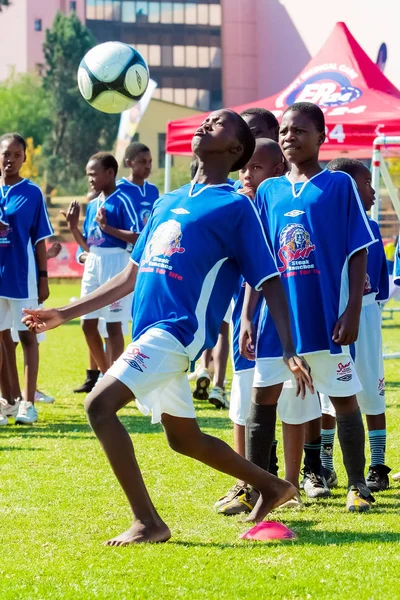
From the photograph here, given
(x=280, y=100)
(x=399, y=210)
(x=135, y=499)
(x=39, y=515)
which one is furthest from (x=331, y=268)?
(x=280, y=100)

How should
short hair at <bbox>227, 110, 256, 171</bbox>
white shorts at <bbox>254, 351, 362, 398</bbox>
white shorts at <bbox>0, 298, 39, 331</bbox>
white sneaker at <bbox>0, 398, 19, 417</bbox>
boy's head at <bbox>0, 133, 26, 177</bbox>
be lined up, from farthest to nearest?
white sneaker at <bbox>0, 398, 19, 417</bbox>
white shorts at <bbox>0, 298, 39, 331</bbox>
boy's head at <bbox>0, 133, 26, 177</bbox>
white shorts at <bbox>254, 351, 362, 398</bbox>
short hair at <bbox>227, 110, 256, 171</bbox>

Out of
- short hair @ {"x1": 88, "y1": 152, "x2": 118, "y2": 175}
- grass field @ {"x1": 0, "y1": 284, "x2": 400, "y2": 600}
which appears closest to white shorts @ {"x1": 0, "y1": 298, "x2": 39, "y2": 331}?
grass field @ {"x1": 0, "y1": 284, "x2": 400, "y2": 600}

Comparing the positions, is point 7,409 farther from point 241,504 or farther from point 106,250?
point 241,504

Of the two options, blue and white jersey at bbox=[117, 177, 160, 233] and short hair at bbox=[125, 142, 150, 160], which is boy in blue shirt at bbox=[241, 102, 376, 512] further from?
short hair at bbox=[125, 142, 150, 160]

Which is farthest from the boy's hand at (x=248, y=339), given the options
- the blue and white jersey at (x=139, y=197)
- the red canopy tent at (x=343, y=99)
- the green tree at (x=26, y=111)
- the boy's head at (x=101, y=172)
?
the green tree at (x=26, y=111)

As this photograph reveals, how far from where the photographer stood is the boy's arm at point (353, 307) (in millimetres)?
5203

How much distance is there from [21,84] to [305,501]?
8054 centimetres

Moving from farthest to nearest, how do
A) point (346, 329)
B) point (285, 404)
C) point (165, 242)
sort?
point (285, 404)
point (346, 329)
point (165, 242)

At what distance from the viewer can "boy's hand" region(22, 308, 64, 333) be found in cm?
458

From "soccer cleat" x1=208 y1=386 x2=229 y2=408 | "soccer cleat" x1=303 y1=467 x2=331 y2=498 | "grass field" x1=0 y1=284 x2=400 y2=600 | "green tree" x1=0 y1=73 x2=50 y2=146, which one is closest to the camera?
"grass field" x1=0 y1=284 x2=400 y2=600

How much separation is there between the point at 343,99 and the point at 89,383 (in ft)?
16.0

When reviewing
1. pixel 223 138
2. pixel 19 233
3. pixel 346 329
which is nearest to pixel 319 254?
pixel 346 329

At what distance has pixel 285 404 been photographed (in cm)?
568

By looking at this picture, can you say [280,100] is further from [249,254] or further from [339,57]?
[249,254]
